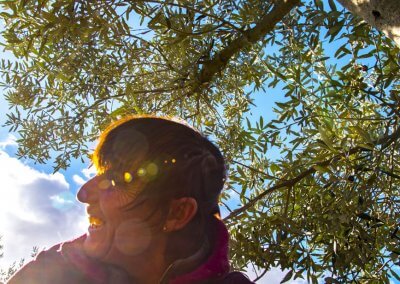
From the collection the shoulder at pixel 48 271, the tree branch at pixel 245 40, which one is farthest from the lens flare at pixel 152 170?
the tree branch at pixel 245 40

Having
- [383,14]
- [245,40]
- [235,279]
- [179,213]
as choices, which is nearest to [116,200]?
[179,213]

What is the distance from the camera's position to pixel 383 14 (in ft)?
6.16

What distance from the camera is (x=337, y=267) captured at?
368 centimetres

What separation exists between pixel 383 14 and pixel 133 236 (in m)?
1.54

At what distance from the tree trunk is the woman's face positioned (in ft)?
4.49

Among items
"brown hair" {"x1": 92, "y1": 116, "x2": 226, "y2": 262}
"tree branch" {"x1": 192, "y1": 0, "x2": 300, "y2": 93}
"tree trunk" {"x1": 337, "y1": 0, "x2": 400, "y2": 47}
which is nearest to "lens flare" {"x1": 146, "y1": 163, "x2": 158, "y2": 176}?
"brown hair" {"x1": 92, "y1": 116, "x2": 226, "y2": 262}

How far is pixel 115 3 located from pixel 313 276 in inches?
127

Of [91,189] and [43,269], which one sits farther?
[91,189]

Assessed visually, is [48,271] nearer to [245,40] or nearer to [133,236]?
[133,236]

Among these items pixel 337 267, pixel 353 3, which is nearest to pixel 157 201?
pixel 353 3

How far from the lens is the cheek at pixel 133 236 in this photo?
145 centimetres

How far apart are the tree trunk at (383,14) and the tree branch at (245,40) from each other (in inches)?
78.1

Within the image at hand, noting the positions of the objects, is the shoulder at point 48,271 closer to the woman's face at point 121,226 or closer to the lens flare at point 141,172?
the woman's face at point 121,226

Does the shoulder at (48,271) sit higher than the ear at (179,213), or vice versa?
the ear at (179,213)
